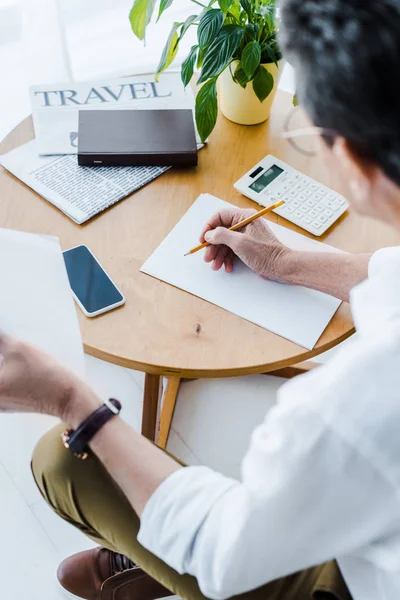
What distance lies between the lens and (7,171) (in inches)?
47.4

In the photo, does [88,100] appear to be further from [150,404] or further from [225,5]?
[150,404]

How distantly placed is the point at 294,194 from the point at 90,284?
0.42 m

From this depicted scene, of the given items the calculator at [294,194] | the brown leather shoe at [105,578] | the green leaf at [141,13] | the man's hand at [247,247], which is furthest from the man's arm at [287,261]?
the brown leather shoe at [105,578]

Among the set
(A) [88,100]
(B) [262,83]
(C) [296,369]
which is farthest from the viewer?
(C) [296,369]

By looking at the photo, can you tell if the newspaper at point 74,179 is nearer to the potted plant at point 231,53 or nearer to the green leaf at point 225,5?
the potted plant at point 231,53

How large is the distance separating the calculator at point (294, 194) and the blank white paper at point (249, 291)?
52 mm

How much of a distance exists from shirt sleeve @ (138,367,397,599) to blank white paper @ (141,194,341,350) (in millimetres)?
320

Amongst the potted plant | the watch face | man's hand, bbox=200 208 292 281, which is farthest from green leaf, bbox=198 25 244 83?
the watch face

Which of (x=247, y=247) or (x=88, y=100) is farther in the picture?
(x=88, y=100)

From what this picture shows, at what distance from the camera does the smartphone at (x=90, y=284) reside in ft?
3.34

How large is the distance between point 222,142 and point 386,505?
838 millimetres

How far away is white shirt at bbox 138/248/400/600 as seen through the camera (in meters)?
0.62

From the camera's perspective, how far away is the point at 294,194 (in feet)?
3.92

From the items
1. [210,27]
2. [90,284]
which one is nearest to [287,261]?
[90,284]
